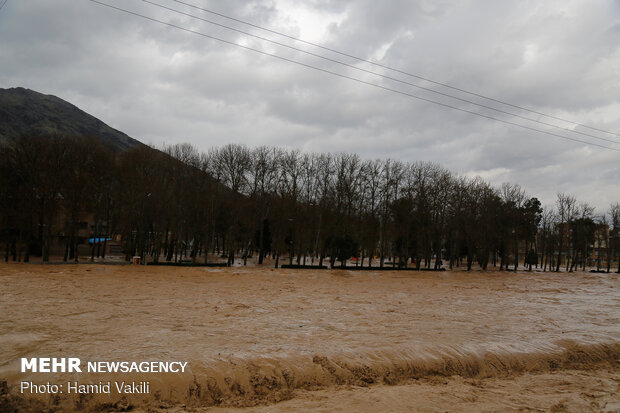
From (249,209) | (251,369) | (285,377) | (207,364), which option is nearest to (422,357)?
(285,377)

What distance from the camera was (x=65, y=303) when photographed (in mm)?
17703

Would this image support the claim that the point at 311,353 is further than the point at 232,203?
No

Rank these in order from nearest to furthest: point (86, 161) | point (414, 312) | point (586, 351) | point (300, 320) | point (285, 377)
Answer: point (285, 377) → point (586, 351) → point (300, 320) → point (414, 312) → point (86, 161)

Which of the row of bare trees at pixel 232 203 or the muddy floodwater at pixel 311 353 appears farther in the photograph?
the row of bare trees at pixel 232 203

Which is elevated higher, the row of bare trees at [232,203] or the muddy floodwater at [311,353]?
the row of bare trees at [232,203]

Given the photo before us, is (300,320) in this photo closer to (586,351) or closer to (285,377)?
(285,377)

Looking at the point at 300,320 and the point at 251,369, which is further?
the point at 300,320

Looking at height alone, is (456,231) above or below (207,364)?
above

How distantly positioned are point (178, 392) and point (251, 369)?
71.7 inches

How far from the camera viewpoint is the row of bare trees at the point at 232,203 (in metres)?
47.5

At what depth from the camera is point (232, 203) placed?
60062 millimetres

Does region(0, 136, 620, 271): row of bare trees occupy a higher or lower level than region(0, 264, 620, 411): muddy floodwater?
higher

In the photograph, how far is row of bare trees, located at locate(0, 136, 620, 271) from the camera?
47.5m

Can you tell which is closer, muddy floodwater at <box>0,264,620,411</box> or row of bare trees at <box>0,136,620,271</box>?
muddy floodwater at <box>0,264,620,411</box>
